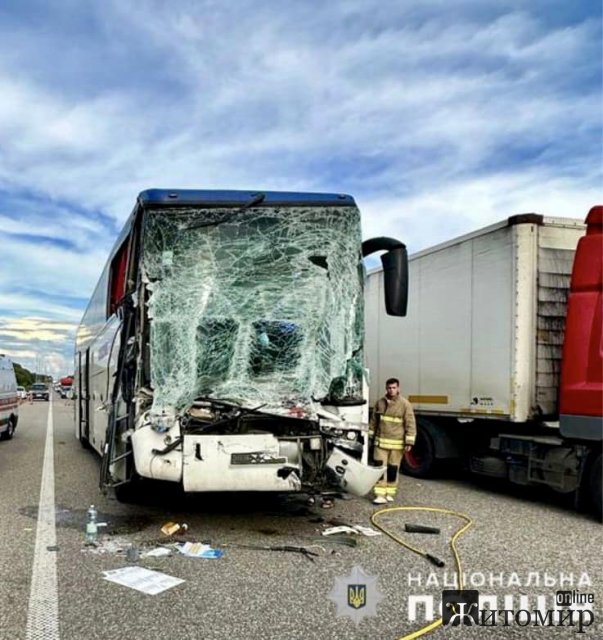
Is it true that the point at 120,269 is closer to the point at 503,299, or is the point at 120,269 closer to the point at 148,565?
the point at 148,565

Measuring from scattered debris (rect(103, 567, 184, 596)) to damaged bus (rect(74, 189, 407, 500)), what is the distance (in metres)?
0.83

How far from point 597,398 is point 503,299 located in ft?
5.50

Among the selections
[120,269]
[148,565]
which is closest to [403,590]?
[148,565]

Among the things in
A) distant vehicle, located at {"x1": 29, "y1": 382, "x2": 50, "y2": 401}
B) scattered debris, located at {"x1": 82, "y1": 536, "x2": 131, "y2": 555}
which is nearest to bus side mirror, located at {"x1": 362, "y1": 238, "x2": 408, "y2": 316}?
scattered debris, located at {"x1": 82, "y1": 536, "x2": 131, "y2": 555}

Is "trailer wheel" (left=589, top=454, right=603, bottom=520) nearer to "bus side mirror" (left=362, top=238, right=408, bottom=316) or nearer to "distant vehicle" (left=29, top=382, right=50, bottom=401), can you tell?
"bus side mirror" (left=362, top=238, right=408, bottom=316)

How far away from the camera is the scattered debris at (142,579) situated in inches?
178

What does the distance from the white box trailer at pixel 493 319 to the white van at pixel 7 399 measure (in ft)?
32.5

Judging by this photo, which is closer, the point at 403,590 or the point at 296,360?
the point at 403,590

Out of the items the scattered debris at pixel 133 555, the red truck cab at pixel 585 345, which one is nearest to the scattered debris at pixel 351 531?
the scattered debris at pixel 133 555

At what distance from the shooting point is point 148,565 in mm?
5055

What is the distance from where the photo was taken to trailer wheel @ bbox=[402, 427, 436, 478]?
9.47 metres

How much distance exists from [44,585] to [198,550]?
1.28m

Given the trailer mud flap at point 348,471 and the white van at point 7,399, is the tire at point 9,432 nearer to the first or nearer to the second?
the white van at point 7,399

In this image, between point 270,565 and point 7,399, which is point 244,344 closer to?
point 270,565
